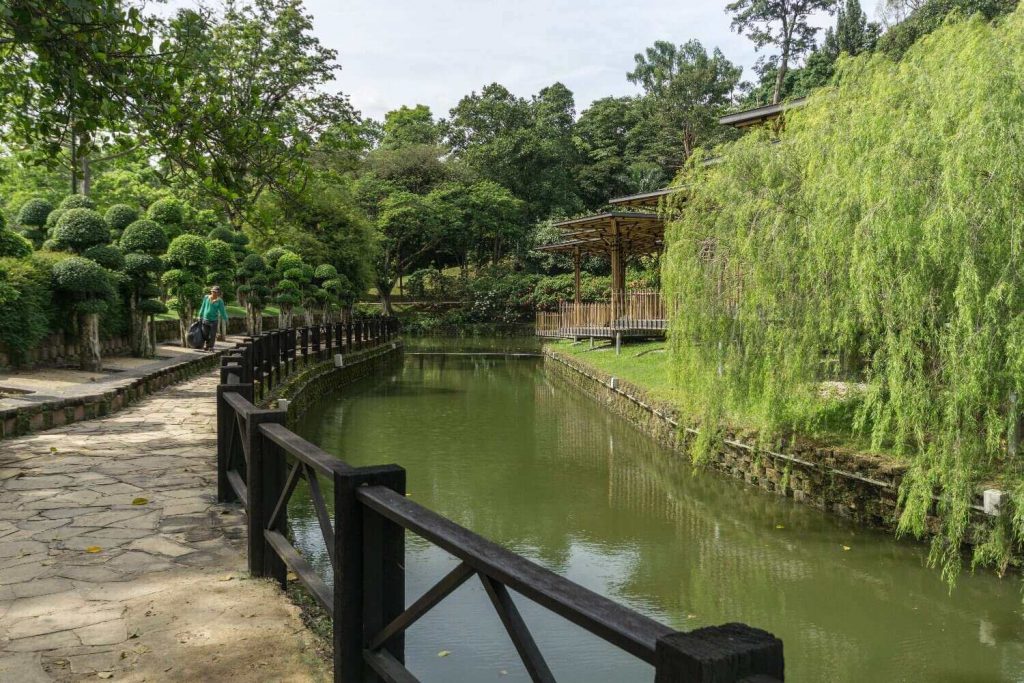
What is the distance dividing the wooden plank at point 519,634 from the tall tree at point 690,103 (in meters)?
40.5

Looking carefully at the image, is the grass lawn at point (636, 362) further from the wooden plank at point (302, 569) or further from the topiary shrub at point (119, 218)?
the topiary shrub at point (119, 218)

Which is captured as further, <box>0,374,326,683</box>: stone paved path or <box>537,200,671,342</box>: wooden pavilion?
<box>537,200,671,342</box>: wooden pavilion

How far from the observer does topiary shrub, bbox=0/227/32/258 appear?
11.5 m

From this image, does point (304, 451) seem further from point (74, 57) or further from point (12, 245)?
point (12, 245)

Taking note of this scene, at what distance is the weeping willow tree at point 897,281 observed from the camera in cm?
596

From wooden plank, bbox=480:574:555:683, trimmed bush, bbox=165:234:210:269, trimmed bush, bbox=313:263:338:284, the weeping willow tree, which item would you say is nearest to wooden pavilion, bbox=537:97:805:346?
trimmed bush, bbox=313:263:338:284

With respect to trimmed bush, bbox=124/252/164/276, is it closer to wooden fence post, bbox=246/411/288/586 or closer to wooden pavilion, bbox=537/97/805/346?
wooden pavilion, bbox=537/97/805/346

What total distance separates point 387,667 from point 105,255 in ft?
44.2

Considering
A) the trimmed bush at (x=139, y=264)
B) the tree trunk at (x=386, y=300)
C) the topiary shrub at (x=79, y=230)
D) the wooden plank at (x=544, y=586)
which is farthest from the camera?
the tree trunk at (x=386, y=300)

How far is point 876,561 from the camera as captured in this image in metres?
6.83

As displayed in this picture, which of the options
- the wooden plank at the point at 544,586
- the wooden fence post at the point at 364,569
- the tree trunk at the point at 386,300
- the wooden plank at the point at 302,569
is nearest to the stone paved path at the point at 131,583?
the wooden plank at the point at 302,569

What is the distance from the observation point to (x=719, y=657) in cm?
122

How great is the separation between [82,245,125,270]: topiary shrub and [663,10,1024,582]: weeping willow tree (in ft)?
33.1

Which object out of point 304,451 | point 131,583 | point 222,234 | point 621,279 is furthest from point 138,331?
point 304,451
